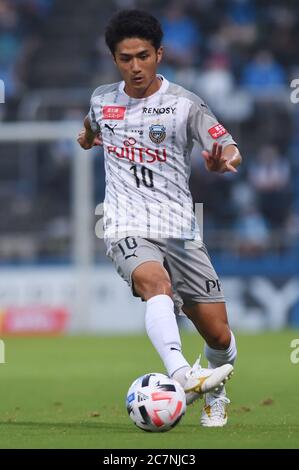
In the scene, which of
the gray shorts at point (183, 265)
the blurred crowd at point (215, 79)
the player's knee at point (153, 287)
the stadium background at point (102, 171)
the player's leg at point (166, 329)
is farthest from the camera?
the blurred crowd at point (215, 79)

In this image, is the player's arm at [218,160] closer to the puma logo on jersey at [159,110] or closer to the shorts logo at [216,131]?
the shorts logo at [216,131]

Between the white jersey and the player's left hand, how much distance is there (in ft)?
1.26

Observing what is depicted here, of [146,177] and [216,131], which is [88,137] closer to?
[146,177]

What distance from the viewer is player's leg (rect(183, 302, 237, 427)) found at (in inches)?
301

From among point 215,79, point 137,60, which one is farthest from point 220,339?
point 215,79

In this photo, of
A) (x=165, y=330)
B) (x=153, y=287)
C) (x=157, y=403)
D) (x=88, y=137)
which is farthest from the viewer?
(x=88, y=137)

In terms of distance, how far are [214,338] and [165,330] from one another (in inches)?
26.9

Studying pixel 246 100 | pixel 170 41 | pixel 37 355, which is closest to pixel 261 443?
pixel 37 355

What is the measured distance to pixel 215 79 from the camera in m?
21.5

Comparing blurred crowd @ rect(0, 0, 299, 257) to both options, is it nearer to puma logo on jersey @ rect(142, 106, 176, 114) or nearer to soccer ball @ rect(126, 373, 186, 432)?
puma logo on jersey @ rect(142, 106, 176, 114)

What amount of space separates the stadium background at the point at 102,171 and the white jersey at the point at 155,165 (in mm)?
8641

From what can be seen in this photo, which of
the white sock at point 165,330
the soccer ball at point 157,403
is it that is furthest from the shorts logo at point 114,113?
the soccer ball at point 157,403

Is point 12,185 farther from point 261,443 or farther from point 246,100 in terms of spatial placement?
point 261,443

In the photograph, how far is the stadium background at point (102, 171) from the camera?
62.7 ft
